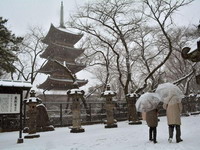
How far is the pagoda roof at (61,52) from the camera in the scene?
25141 millimetres

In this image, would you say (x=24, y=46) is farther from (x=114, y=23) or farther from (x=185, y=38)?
(x=185, y=38)

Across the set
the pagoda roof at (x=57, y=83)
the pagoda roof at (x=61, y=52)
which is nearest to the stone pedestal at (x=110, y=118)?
the pagoda roof at (x=57, y=83)

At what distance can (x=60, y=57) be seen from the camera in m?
25.7

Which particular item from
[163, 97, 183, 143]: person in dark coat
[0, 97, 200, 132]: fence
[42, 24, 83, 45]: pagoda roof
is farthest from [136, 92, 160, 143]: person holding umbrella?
[42, 24, 83, 45]: pagoda roof

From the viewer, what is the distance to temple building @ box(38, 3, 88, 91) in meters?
24.2

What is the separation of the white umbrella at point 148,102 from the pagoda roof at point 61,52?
19867 millimetres

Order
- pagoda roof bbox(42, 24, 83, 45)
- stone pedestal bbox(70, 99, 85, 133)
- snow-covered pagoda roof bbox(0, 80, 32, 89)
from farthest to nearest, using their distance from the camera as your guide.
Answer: pagoda roof bbox(42, 24, 83, 45), stone pedestal bbox(70, 99, 85, 133), snow-covered pagoda roof bbox(0, 80, 32, 89)

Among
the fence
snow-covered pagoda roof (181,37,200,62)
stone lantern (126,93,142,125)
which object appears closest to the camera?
snow-covered pagoda roof (181,37,200,62)

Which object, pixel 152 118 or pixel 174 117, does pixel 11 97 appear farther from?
pixel 174 117

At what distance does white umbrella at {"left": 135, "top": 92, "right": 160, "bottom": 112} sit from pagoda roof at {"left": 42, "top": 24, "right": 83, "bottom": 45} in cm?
2048

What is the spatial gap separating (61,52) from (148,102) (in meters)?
21.1

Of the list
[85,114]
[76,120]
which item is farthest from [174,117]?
[85,114]

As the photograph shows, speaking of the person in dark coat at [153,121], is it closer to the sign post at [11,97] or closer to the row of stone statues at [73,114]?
the sign post at [11,97]

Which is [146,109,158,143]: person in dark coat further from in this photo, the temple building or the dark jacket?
the temple building
